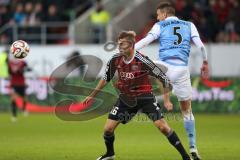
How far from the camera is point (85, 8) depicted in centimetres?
3133

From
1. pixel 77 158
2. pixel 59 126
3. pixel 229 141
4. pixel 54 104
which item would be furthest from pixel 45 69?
pixel 77 158

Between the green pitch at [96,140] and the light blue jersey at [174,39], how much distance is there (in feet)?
6.15

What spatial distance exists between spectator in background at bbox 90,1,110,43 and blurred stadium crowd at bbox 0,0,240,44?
1.08 m

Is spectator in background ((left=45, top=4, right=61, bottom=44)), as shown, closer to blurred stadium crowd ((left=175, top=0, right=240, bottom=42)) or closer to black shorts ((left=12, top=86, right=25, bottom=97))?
black shorts ((left=12, top=86, right=25, bottom=97))

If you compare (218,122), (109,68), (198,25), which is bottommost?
(218,122)

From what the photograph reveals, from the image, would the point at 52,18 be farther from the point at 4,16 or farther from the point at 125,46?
the point at 125,46

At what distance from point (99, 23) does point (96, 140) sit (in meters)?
12.6

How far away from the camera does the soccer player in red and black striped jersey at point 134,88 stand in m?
11.6

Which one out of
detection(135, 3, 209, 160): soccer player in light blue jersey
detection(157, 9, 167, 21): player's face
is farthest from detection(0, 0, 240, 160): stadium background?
detection(157, 9, 167, 21): player's face

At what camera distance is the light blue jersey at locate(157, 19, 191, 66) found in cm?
1288

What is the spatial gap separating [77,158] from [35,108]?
15.5m

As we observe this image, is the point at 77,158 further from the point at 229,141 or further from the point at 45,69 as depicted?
the point at 45,69

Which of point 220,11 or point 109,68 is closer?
point 109,68

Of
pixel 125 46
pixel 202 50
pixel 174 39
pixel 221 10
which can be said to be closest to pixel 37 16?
pixel 221 10
